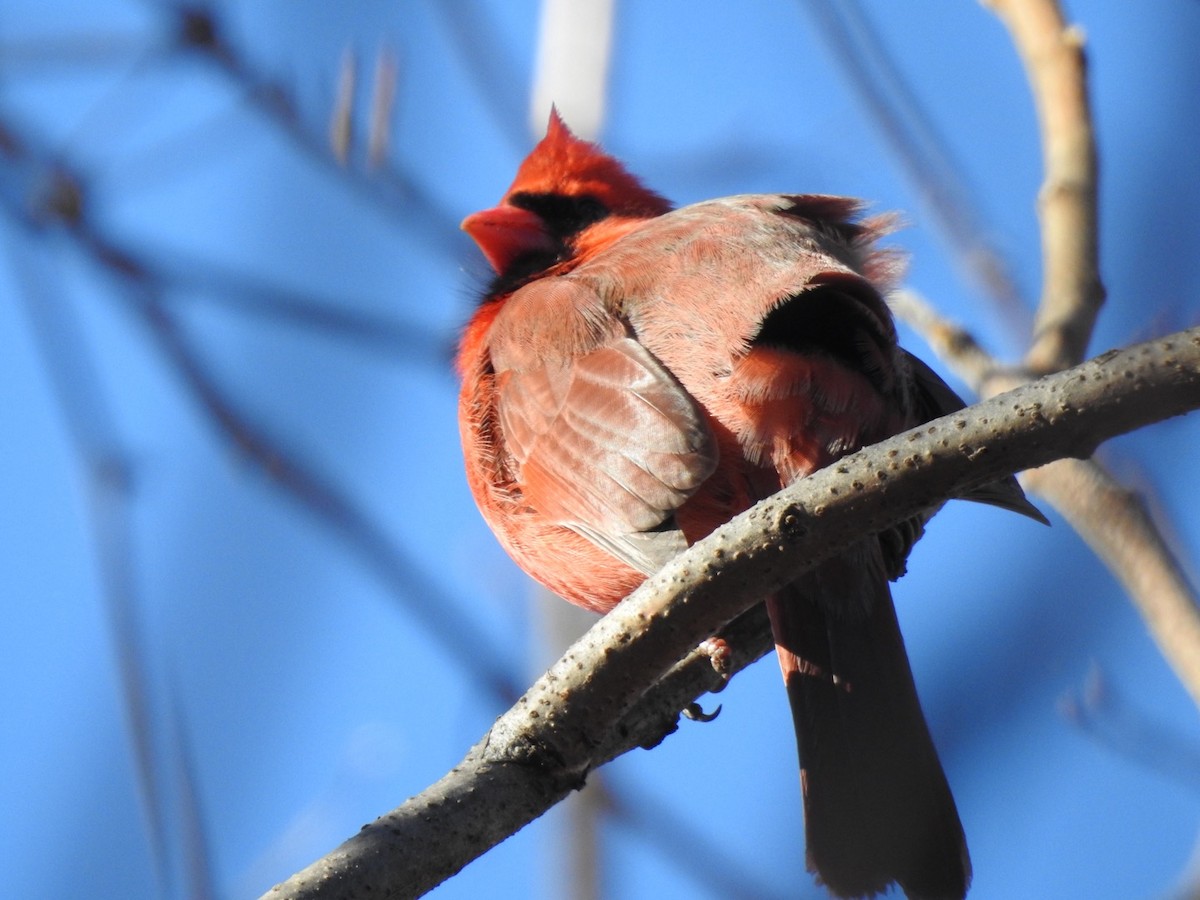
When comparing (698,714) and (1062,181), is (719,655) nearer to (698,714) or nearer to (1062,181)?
(698,714)

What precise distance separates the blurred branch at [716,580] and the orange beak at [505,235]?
1883 millimetres

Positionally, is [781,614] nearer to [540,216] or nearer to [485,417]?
[485,417]

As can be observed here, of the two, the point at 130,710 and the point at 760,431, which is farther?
the point at 760,431

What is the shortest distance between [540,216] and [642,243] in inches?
34.9

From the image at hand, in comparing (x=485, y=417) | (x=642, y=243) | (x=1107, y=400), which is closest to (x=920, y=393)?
(x=642, y=243)

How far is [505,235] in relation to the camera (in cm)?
364

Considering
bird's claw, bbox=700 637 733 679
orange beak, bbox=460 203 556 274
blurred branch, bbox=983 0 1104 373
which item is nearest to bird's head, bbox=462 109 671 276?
orange beak, bbox=460 203 556 274

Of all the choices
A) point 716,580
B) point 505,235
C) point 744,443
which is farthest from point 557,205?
point 716,580

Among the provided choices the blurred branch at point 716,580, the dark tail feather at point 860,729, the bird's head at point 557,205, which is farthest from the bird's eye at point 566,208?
the blurred branch at point 716,580

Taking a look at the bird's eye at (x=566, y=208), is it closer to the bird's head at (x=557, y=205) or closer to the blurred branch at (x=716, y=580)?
the bird's head at (x=557, y=205)

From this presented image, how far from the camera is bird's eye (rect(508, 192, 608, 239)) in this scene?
3762mm

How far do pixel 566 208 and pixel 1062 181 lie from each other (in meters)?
1.28

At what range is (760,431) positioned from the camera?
7.61 feet

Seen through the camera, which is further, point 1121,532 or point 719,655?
point 719,655
